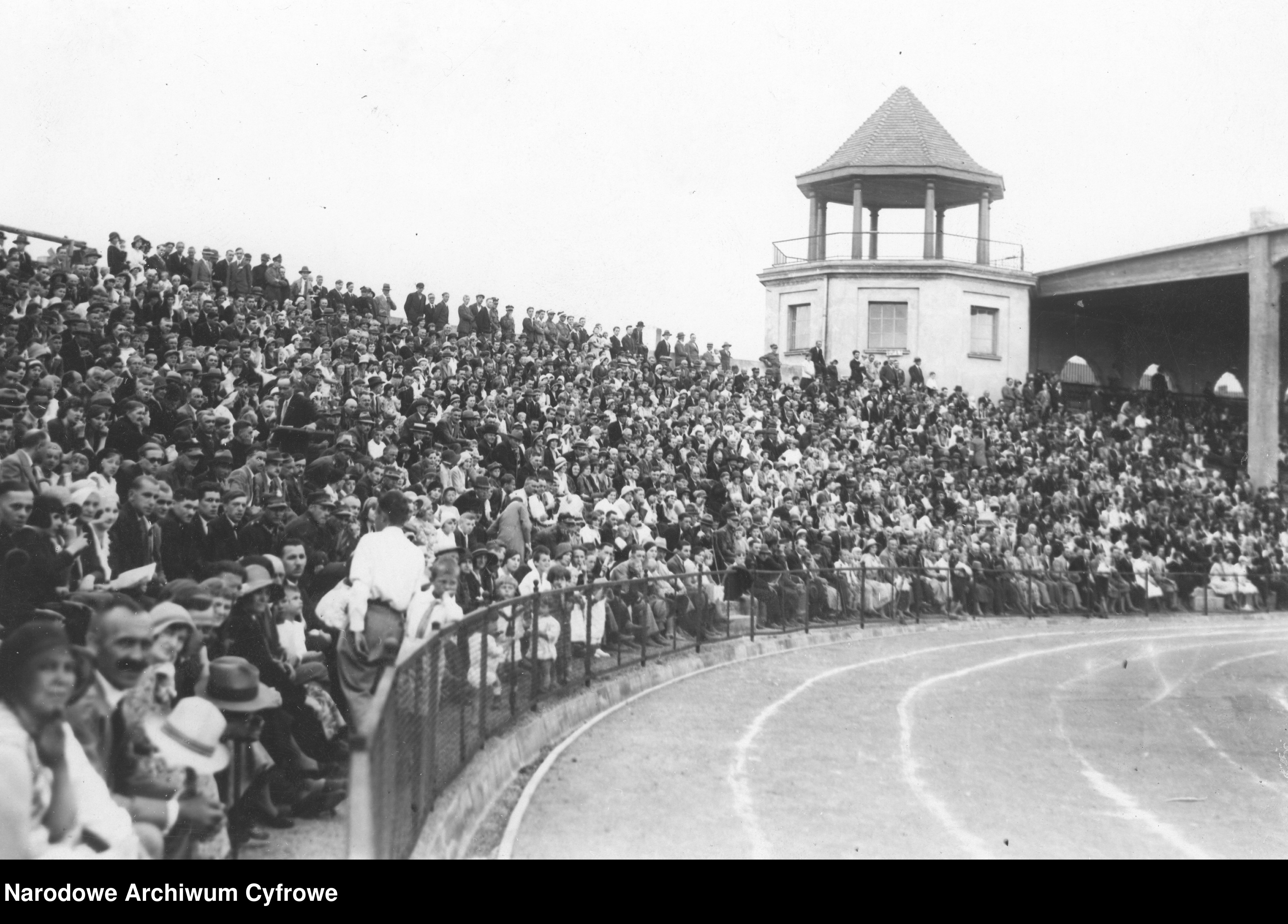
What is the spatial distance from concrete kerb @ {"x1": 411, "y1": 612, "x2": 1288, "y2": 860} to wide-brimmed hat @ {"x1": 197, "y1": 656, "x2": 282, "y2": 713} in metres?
1.28

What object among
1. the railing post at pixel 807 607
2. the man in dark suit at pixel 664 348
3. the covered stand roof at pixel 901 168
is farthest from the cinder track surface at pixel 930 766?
the covered stand roof at pixel 901 168

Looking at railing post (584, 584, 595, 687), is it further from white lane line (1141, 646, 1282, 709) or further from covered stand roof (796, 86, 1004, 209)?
covered stand roof (796, 86, 1004, 209)

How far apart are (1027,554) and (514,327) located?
41.9ft

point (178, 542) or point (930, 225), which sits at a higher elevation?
point (930, 225)

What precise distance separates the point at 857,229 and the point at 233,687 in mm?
42080

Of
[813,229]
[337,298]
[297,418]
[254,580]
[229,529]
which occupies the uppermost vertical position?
[813,229]

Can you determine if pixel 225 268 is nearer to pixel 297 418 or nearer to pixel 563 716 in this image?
pixel 297 418

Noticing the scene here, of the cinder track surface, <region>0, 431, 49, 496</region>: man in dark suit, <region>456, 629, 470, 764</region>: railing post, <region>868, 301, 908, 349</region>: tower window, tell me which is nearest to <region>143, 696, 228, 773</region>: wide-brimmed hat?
the cinder track surface

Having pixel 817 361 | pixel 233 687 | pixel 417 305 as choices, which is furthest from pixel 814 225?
pixel 233 687

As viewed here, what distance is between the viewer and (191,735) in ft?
21.5

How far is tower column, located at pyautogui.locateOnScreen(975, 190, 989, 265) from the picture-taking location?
158 feet

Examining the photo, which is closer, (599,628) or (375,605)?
(375,605)
